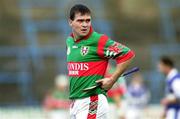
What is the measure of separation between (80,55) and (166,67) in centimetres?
381

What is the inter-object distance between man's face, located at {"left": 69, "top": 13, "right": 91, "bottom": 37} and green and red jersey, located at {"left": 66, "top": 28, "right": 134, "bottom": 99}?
0.24 feet

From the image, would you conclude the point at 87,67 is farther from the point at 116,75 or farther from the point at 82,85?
the point at 116,75

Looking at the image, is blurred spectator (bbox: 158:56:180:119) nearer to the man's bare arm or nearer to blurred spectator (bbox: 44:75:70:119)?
the man's bare arm

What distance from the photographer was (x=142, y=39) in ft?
77.6

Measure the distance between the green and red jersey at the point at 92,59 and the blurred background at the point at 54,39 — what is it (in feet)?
41.3

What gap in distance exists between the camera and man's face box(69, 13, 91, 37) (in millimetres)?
7176

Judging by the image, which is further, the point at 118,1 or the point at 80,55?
the point at 118,1

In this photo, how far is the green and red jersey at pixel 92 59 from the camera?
7168 mm

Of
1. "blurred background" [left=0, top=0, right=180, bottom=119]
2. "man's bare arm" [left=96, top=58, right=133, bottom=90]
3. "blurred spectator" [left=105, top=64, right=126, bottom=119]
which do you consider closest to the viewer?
"man's bare arm" [left=96, top=58, right=133, bottom=90]

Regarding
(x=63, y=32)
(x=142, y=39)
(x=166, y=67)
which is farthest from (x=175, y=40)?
(x=166, y=67)

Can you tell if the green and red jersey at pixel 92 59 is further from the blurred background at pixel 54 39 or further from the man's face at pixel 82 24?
the blurred background at pixel 54 39

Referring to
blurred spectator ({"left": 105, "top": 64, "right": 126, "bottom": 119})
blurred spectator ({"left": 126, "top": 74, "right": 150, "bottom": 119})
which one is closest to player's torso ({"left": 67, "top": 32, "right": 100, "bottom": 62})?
blurred spectator ({"left": 105, "top": 64, "right": 126, "bottom": 119})

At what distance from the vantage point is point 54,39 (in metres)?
22.8

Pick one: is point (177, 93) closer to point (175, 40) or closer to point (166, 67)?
point (166, 67)
